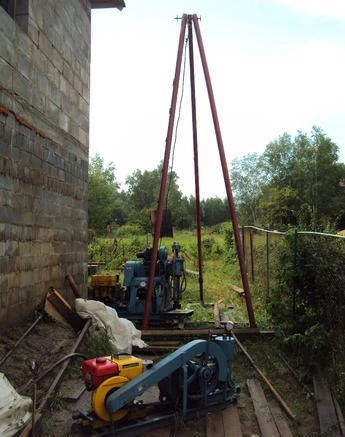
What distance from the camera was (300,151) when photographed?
167 ft

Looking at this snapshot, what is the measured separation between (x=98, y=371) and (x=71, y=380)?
169 centimetres

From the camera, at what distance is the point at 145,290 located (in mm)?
9039

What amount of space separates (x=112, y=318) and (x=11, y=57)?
407 centimetres

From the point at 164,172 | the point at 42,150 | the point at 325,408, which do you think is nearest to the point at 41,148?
the point at 42,150

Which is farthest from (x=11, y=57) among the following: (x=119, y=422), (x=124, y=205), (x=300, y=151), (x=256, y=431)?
(x=124, y=205)

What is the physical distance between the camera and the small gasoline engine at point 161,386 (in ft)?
12.9

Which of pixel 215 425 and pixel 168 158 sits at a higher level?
pixel 168 158

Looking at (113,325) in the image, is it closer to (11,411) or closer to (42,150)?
(42,150)

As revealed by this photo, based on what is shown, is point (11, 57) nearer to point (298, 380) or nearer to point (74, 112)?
point (74, 112)

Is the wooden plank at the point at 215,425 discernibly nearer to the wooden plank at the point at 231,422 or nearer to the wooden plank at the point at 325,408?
the wooden plank at the point at 231,422

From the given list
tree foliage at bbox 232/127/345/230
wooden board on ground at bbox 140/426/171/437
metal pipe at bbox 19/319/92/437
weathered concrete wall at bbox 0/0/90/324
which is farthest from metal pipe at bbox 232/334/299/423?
tree foliage at bbox 232/127/345/230

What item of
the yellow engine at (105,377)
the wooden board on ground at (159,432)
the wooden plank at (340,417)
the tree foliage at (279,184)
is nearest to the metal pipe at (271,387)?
the wooden plank at (340,417)

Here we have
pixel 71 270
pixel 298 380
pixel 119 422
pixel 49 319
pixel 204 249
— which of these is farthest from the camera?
pixel 204 249

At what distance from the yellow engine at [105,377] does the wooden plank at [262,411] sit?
1338 mm
